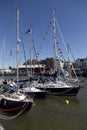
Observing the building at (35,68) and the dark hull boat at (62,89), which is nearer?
the dark hull boat at (62,89)

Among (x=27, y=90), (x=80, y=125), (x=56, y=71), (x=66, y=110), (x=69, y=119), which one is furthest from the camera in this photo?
(x=56, y=71)

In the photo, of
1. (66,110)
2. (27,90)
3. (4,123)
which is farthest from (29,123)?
(27,90)

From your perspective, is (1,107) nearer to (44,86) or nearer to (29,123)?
(29,123)

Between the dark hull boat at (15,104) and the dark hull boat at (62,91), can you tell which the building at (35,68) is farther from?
the dark hull boat at (15,104)

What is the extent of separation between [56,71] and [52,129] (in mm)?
20801

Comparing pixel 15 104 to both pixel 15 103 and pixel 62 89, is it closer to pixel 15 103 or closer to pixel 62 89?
pixel 15 103

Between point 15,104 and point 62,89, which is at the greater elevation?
point 62,89

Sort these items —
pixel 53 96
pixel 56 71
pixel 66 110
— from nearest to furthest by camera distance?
pixel 66 110 < pixel 53 96 < pixel 56 71

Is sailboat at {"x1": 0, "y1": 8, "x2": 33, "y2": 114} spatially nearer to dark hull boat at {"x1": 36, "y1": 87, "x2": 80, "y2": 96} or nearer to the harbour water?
the harbour water

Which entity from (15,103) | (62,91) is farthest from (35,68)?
(15,103)

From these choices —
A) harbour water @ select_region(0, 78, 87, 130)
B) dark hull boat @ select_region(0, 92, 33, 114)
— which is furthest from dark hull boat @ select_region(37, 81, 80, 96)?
dark hull boat @ select_region(0, 92, 33, 114)

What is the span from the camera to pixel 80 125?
1545cm

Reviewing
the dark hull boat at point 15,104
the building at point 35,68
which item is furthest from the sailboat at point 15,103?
the building at point 35,68

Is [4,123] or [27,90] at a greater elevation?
[27,90]
